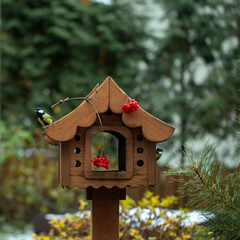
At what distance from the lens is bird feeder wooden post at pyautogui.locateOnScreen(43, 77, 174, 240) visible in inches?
70.0

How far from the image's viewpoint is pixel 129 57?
25.3 feet

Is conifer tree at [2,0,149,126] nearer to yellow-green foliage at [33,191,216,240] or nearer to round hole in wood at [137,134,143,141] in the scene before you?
yellow-green foliage at [33,191,216,240]

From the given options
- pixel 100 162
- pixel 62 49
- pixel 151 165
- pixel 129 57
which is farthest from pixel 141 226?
pixel 62 49

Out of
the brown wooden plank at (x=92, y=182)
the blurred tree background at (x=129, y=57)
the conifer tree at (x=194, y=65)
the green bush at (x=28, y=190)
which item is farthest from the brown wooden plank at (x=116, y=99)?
the conifer tree at (x=194, y=65)

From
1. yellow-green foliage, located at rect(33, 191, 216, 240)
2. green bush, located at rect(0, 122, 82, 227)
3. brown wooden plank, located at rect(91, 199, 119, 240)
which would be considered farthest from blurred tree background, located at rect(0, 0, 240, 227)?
brown wooden plank, located at rect(91, 199, 119, 240)

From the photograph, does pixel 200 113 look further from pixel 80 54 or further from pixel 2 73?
pixel 2 73

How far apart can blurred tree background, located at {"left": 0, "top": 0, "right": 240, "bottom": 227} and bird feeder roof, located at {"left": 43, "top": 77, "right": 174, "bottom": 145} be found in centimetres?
501

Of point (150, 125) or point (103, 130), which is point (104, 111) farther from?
point (150, 125)

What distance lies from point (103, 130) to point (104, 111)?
0.09 m

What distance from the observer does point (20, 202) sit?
249 inches

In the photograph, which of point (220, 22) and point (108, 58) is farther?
point (108, 58)

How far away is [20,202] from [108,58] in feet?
10.2

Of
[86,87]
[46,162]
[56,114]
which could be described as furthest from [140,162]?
[86,87]

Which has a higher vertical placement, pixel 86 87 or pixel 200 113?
pixel 86 87
